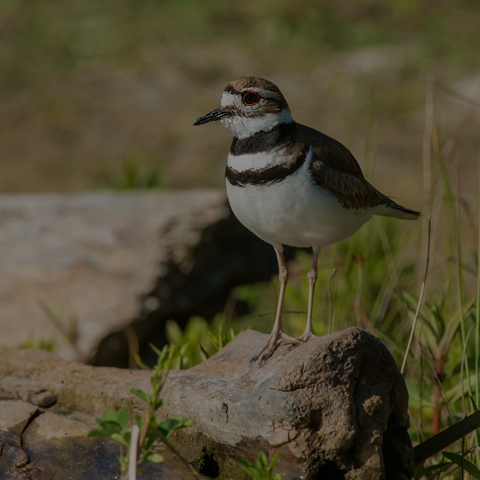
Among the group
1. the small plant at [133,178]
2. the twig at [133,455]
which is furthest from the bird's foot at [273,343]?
the small plant at [133,178]

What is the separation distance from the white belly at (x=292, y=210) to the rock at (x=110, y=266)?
231 centimetres

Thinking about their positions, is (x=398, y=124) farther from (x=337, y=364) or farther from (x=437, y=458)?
(x=337, y=364)

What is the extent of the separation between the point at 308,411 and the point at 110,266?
10.4 ft

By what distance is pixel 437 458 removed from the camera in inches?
142

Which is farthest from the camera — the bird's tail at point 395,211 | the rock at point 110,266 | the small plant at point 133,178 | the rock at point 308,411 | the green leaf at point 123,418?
the small plant at point 133,178

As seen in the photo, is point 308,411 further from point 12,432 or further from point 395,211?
point 395,211

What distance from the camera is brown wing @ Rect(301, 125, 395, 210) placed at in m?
3.00

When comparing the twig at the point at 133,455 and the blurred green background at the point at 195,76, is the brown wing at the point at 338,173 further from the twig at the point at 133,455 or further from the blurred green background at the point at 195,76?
the blurred green background at the point at 195,76

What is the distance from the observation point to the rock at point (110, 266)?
5.08 m

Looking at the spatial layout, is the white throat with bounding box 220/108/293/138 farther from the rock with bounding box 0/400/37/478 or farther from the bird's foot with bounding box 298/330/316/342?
the rock with bounding box 0/400/37/478

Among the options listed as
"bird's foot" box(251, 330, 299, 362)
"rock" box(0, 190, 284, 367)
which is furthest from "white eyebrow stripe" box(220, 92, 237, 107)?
"rock" box(0, 190, 284, 367)

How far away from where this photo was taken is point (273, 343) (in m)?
3.04

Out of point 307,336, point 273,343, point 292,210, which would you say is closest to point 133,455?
point 273,343

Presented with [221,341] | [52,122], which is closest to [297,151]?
[221,341]
